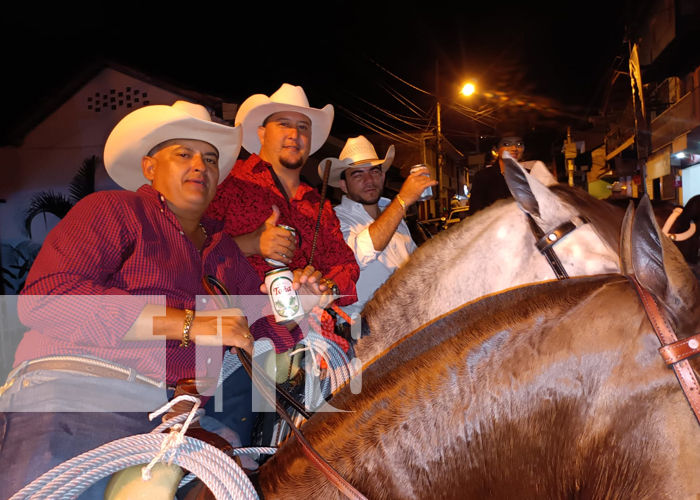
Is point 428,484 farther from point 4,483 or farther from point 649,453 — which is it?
point 4,483

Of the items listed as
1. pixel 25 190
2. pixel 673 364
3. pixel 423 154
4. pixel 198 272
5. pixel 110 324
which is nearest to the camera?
pixel 673 364

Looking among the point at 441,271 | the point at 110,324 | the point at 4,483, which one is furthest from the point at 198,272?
the point at 441,271

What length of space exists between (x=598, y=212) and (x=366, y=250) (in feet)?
4.55

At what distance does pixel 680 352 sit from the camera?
823 mm

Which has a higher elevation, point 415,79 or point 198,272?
point 415,79

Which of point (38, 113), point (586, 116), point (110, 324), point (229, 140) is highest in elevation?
point (586, 116)

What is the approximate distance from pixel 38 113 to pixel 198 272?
1008 cm

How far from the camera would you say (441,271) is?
2.09m

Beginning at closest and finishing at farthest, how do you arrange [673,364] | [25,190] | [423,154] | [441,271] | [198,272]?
[673,364] < [198,272] < [441,271] < [25,190] < [423,154]

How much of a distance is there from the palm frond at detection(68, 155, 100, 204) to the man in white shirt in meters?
7.54

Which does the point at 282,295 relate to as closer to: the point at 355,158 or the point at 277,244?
the point at 277,244

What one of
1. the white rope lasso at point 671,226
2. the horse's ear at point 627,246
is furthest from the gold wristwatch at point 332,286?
the white rope lasso at point 671,226

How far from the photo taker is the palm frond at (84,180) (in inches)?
360

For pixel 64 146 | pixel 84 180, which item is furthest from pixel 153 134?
pixel 64 146
